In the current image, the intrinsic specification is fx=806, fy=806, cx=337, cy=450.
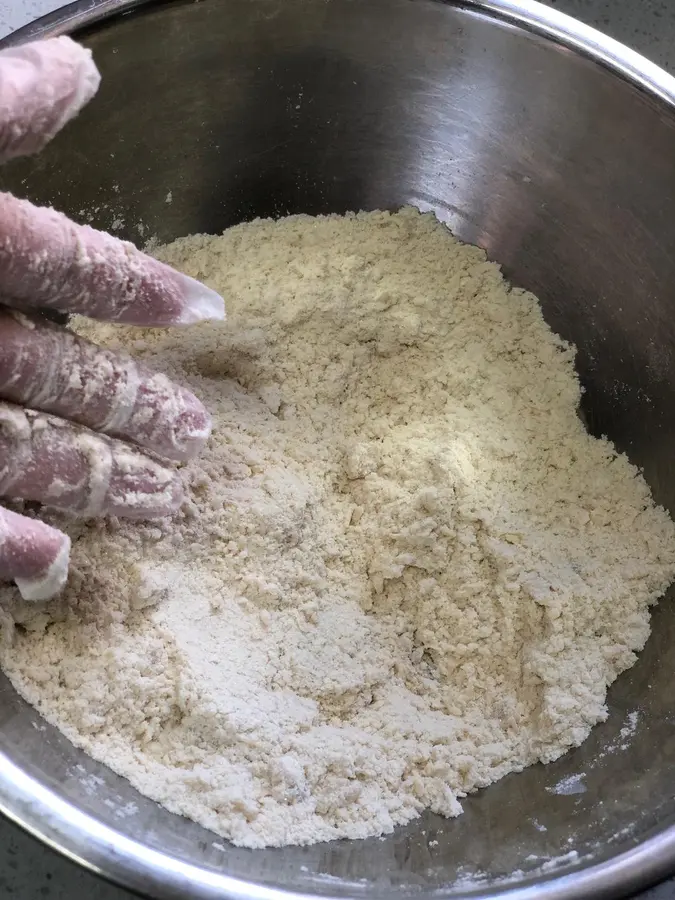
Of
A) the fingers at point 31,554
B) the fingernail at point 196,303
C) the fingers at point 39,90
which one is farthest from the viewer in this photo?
the fingernail at point 196,303

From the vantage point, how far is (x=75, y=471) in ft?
3.34

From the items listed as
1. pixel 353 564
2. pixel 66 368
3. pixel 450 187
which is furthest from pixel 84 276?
pixel 450 187

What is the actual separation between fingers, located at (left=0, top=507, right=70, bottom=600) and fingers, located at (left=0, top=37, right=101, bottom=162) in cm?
41

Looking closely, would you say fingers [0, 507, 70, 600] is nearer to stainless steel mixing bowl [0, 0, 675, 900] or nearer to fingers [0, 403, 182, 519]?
fingers [0, 403, 182, 519]

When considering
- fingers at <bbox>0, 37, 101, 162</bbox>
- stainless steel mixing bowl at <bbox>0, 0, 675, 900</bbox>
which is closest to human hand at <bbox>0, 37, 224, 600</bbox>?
fingers at <bbox>0, 37, 101, 162</bbox>

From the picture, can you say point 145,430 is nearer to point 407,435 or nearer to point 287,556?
point 287,556

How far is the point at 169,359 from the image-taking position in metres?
1.33

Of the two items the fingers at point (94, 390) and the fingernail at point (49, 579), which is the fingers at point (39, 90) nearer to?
the fingers at point (94, 390)

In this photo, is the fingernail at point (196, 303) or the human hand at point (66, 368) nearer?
the human hand at point (66, 368)

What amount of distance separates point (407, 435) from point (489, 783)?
54 cm

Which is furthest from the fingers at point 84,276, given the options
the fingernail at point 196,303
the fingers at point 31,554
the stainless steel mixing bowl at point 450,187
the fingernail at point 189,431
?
the stainless steel mixing bowl at point 450,187

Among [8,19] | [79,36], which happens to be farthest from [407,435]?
[8,19]

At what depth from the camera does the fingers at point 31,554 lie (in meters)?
0.93

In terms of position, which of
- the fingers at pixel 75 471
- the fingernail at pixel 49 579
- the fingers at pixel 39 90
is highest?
the fingers at pixel 39 90
